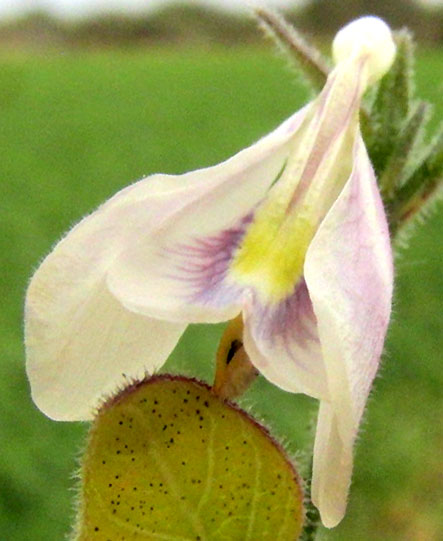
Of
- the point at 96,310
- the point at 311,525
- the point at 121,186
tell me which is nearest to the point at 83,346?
the point at 96,310

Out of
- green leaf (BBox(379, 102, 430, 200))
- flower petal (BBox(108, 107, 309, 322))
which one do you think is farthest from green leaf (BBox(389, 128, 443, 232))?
flower petal (BBox(108, 107, 309, 322))

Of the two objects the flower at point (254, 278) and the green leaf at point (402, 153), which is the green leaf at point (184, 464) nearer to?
the flower at point (254, 278)

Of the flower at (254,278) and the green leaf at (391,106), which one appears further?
the green leaf at (391,106)

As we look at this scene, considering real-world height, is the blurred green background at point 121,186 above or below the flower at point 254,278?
below

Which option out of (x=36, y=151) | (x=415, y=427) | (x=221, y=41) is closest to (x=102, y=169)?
(x=36, y=151)

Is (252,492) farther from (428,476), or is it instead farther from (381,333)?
(428,476)

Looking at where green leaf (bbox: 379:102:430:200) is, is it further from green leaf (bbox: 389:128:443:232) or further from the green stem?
the green stem

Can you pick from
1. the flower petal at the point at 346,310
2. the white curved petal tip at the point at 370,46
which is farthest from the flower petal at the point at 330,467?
the white curved petal tip at the point at 370,46

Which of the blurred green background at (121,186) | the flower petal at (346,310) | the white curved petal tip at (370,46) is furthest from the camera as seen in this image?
the blurred green background at (121,186)
